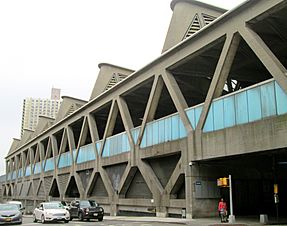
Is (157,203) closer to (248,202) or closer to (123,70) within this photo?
(248,202)

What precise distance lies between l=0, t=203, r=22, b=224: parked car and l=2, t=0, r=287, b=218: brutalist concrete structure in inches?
439

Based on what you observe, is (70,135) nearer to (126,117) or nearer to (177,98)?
(126,117)

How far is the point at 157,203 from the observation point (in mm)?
30453

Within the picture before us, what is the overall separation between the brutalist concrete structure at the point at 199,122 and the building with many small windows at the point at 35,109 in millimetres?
111047

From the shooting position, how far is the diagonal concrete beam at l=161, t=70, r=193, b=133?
27.9 m

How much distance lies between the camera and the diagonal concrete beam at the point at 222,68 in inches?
949

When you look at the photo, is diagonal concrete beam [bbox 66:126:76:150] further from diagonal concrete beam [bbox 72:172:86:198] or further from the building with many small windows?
the building with many small windows

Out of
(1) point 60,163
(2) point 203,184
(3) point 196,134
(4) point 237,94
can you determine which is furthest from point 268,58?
(1) point 60,163

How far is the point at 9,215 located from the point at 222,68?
16901 mm

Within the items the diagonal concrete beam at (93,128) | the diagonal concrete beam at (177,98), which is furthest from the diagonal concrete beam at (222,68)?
the diagonal concrete beam at (93,128)

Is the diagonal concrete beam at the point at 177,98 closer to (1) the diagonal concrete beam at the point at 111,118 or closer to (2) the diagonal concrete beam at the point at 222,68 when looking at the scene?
(2) the diagonal concrete beam at the point at 222,68

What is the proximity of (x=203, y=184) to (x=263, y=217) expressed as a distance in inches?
237

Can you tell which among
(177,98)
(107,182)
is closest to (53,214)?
(177,98)

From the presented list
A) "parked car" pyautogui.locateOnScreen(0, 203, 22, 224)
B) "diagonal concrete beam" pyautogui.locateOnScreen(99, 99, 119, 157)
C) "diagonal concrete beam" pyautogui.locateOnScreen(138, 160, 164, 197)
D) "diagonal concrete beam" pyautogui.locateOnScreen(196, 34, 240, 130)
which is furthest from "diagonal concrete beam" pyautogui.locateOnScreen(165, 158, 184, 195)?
"diagonal concrete beam" pyautogui.locateOnScreen(99, 99, 119, 157)
